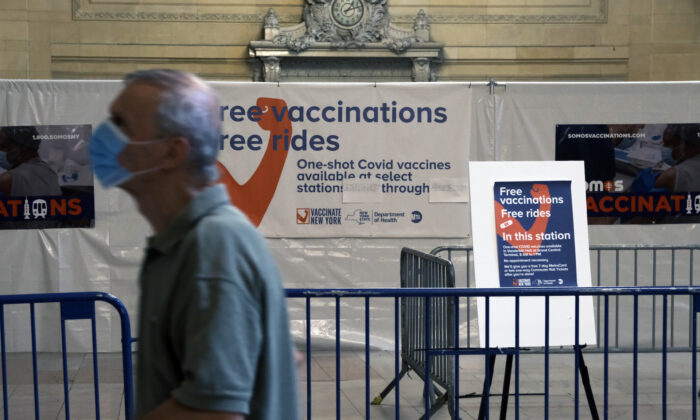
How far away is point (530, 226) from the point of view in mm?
6668

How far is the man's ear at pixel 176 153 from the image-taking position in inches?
76.7

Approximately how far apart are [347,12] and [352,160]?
9.74 metres

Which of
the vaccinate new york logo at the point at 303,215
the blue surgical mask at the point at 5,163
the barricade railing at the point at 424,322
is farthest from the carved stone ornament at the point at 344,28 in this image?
the barricade railing at the point at 424,322

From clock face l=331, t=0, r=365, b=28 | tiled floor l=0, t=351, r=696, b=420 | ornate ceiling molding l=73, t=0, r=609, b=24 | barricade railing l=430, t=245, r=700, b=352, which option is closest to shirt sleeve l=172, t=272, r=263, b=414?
tiled floor l=0, t=351, r=696, b=420

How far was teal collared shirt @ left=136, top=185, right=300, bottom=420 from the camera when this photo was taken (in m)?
1.79

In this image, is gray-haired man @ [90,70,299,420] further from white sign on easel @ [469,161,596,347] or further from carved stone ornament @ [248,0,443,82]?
carved stone ornament @ [248,0,443,82]

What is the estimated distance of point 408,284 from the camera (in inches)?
294

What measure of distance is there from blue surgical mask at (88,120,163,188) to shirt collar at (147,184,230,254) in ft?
0.39

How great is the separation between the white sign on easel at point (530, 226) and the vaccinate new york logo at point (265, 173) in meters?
3.29

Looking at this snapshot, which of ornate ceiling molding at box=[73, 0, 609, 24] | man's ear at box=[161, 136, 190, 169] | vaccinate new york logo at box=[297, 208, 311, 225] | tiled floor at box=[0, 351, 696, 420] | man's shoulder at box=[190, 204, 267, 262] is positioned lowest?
tiled floor at box=[0, 351, 696, 420]

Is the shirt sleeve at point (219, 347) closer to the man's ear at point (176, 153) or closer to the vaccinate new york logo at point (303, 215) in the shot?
the man's ear at point (176, 153)

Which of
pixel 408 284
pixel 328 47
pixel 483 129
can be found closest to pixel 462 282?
pixel 483 129

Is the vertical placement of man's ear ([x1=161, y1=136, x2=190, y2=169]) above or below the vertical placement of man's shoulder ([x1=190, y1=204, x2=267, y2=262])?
above

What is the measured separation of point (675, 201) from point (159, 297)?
343 inches
